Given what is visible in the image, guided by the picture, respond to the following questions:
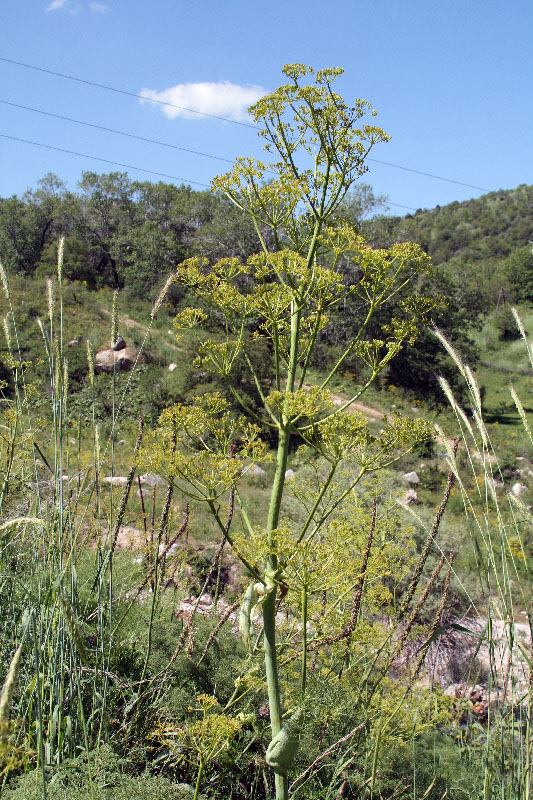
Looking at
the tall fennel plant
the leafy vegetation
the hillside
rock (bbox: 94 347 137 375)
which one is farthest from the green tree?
the tall fennel plant

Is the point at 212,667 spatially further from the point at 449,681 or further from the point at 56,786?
the point at 449,681

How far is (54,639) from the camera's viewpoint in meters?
2.15

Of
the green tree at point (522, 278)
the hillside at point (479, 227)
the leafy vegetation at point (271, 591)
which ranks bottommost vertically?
the leafy vegetation at point (271, 591)

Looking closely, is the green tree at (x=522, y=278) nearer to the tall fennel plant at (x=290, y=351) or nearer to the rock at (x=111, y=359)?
the rock at (x=111, y=359)

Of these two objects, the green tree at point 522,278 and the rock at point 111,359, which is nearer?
the rock at point 111,359

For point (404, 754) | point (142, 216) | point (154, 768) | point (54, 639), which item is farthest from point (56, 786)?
point (142, 216)

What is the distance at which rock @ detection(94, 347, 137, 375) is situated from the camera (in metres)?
19.7

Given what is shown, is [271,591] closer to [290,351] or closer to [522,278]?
[290,351]

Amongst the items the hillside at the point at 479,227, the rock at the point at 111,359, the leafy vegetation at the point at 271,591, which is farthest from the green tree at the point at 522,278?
the leafy vegetation at the point at 271,591

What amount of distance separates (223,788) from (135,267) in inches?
1141

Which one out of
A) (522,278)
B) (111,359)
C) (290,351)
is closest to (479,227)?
(522,278)

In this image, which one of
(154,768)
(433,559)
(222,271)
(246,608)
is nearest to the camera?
(246,608)

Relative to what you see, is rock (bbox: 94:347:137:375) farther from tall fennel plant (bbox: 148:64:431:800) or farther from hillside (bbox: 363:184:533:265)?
hillside (bbox: 363:184:533:265)

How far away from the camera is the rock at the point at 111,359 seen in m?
19.7
